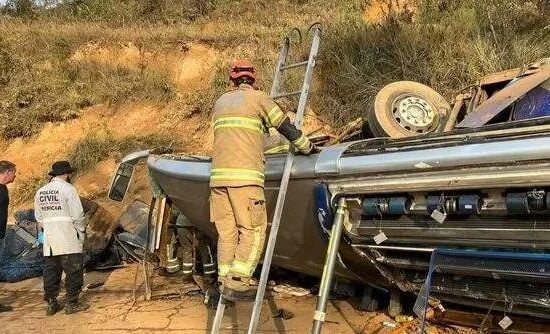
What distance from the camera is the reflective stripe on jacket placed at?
12.4ft

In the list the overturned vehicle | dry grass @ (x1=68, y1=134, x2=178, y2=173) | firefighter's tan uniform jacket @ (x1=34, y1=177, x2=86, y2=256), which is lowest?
firefighter's tan uniform jacket @ (x1=34, y1=177, x2=86, y2=256)

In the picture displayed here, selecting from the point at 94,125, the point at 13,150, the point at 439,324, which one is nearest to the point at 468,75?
the point at 439,324

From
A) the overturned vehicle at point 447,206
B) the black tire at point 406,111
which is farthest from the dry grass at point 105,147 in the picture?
the overturned vehicle at point 447,206

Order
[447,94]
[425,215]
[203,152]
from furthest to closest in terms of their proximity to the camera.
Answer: [203,152] < [447,94] < [425,215]

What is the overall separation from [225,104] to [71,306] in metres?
2.88

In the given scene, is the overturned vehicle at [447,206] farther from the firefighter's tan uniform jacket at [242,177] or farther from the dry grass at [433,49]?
the dry grass at [433,49]

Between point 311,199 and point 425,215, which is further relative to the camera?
point 311,199

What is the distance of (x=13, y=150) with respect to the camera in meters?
Answer: 12.4

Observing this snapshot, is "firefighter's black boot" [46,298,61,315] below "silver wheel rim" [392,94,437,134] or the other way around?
below

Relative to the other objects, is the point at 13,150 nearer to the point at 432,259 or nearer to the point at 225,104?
the point at 225,104

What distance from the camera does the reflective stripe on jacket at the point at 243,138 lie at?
148 inches

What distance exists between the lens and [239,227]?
3818mm

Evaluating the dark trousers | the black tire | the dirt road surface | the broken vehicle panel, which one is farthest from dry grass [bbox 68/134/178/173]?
the broken vehicle panel

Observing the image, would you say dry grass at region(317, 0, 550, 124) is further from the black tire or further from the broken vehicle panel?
the broken vehicle panel
